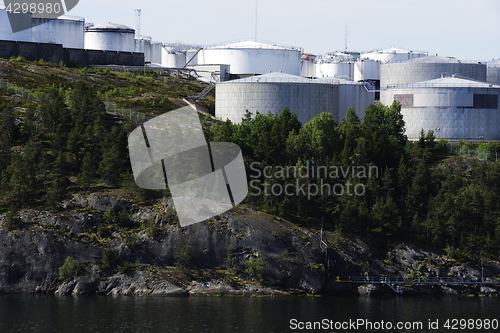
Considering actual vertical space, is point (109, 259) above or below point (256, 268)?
above

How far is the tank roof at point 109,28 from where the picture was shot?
16538 centimetres

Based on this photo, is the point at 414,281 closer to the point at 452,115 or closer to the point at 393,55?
the point at 452,115

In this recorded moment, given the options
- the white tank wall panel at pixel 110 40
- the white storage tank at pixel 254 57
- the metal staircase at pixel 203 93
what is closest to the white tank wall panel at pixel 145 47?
the white tank wall panel at pixel 110 40

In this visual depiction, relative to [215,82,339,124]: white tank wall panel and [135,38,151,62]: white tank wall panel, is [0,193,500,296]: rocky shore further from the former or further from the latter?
[135,38,151,62]: white tank wall panel

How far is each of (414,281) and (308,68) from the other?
296 feet

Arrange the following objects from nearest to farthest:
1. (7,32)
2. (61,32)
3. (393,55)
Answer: (7,32), (61,32), (393,55)

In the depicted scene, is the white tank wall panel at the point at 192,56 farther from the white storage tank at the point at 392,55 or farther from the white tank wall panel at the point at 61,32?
the white storage tank at the point at 392,55

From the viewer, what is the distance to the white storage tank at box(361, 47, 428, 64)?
180 metres

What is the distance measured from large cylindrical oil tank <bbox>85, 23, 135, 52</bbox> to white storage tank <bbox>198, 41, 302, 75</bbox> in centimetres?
2062

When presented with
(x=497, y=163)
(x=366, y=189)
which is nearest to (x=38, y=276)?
(x=366, y=189)

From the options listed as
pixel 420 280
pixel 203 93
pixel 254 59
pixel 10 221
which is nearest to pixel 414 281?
pixel 420 280

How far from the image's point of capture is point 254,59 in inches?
6329

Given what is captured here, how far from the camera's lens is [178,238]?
8994 centimetres

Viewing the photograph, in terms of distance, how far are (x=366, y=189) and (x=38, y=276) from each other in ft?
162
